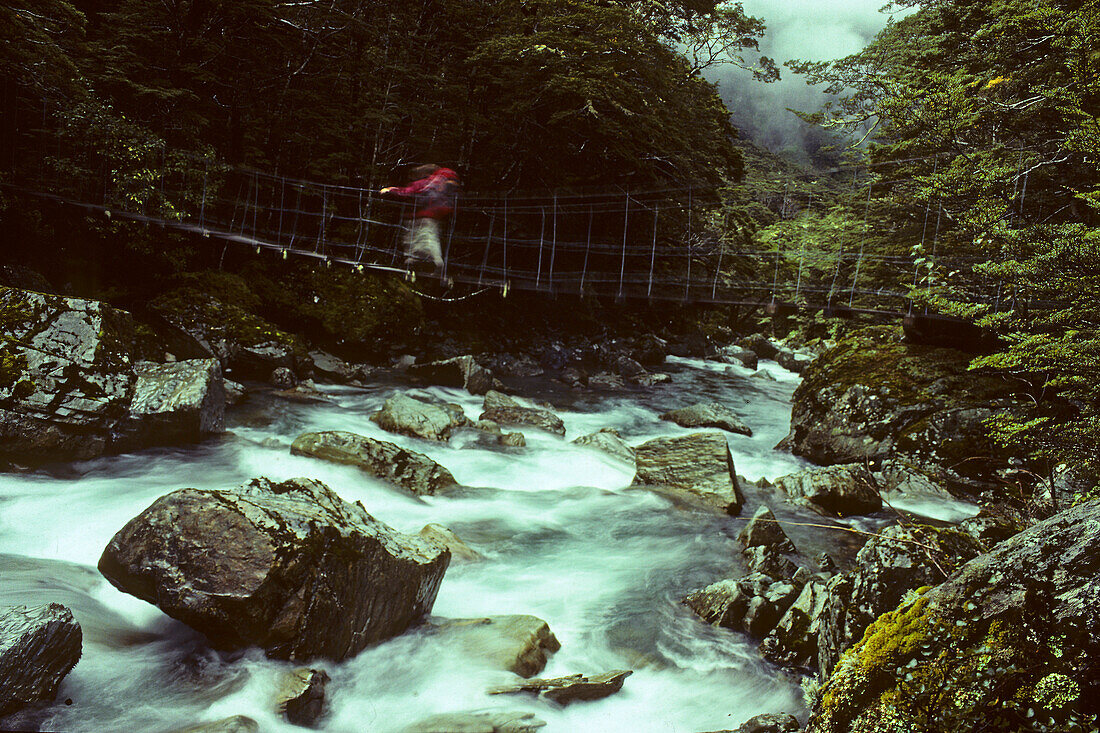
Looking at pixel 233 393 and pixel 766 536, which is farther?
pixel 233 393

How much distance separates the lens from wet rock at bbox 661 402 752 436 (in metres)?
8.33

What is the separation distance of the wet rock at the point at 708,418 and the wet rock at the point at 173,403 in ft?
19.5

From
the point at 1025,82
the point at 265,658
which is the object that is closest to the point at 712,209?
the point at 1025,82

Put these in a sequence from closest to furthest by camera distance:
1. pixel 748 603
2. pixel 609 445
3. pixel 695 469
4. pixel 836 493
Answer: pixel 748 603 → pixel 836 493 → pixel 695 469 → pixel 609 445

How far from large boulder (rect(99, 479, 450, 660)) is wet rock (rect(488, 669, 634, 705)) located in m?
0.70

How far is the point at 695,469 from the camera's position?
5.53 meters

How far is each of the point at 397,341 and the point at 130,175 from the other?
4.26 meters

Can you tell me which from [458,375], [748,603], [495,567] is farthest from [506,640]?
[458,375]

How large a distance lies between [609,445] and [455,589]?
12.0ft

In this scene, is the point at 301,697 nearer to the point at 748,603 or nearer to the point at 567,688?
the point at 567,688

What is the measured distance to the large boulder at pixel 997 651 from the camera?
1283 mm

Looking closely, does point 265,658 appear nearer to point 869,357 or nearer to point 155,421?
point 155,421

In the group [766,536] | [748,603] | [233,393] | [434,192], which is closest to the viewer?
[748,603]

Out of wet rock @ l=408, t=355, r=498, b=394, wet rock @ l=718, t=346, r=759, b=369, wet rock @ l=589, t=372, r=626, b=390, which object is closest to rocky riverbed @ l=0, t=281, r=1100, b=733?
wet rock @ l=408, t=355, r=498, b=394
